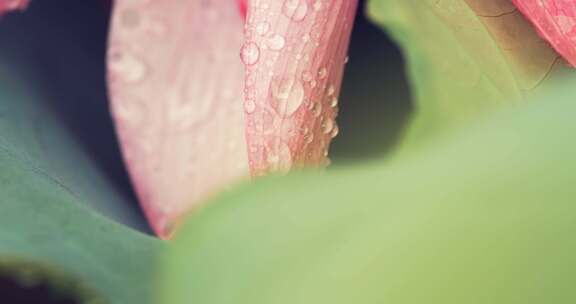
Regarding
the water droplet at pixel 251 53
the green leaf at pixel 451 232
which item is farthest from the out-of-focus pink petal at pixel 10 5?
the green leaf at pixel 451 232

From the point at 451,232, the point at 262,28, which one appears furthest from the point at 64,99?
the point at 451,232

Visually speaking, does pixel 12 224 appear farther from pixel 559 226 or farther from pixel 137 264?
pixel 559 226

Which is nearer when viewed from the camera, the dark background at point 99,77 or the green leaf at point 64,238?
the green leaf at point 64,238

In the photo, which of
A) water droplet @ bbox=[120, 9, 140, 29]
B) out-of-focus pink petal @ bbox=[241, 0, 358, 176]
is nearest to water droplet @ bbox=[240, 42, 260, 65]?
out-of-focus pink petal @ bbox=[241, 0, 358, 176]

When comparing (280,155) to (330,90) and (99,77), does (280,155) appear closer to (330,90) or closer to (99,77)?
(330,90)

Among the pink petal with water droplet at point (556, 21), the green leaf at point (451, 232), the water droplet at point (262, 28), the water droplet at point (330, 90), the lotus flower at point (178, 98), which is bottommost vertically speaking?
the lotus flower at point (178, 98)

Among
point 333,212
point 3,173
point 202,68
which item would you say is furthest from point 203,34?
point 333,212

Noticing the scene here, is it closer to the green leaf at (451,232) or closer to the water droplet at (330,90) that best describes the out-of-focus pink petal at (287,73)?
the water droplet at (330,90)

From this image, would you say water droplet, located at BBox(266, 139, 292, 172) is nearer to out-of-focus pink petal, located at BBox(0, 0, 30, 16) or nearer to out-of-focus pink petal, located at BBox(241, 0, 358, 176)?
out-of-focus pink petal, located at BBox(241, 0, 358, 176)
